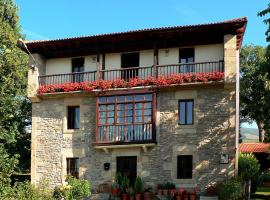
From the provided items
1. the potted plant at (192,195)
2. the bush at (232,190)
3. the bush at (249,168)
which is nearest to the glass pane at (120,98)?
the potted plant at (192,195)

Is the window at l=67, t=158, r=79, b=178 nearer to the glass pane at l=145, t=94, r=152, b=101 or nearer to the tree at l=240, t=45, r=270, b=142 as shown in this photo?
the glass pane at l=145, t=94, r=152, b=101

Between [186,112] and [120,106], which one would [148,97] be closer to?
[120,106]

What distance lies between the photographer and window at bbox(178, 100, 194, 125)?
74.2 feet

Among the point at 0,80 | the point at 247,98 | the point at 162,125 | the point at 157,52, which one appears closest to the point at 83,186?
the point at 162,125

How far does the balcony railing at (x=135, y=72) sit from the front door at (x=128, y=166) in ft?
13.6

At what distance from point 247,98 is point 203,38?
17.4 metres

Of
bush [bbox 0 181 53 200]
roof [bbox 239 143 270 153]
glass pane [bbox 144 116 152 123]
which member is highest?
glass pane [bbox 144 116 152 123]

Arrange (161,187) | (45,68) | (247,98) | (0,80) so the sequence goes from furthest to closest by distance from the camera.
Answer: (247,98) < (0,80) < (45,68) < (161,187)

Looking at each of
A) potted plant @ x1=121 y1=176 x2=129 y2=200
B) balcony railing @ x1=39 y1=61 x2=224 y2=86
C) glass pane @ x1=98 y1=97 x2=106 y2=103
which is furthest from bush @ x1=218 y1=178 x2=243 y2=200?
glass pane @ x1=98 y1=97 x2=106 y2=103

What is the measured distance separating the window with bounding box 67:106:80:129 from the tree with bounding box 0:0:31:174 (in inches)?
189

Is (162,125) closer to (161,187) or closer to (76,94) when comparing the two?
(161,187)

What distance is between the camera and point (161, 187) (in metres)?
21.9

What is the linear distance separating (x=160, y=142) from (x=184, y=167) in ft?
5.48

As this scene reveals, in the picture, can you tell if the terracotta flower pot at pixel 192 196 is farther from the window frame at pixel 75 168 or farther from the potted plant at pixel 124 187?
the window frame at pixel 75 168
